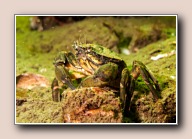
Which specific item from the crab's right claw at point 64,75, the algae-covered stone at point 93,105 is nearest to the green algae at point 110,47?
the algae-covered stone at point 93,105

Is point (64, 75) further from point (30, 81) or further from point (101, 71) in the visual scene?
point (30, 81)

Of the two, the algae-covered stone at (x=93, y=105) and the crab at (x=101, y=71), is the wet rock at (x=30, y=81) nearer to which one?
the crab at (x=101, y=71)

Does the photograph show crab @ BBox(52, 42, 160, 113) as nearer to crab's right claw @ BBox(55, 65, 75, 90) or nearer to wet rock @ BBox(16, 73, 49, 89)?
crab's right claw @ BBox(55, 65, 75, 90)

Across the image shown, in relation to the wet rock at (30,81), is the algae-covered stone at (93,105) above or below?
below

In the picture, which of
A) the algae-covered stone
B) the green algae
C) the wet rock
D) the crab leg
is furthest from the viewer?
the wet rock

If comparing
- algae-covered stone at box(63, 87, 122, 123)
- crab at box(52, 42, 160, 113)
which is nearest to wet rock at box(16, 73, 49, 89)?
crab at box(52, 42, 160, 113)

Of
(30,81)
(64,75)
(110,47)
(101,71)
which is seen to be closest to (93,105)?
(101,71)

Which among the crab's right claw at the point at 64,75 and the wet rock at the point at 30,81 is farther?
the wet rock at the point at 30,81

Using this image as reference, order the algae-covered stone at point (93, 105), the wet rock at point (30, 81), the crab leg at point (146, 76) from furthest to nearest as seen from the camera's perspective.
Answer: the wet rock at point (30, 81)
the crab leg at point (146, 76)
the algae-covered stone at point (93, 105)
